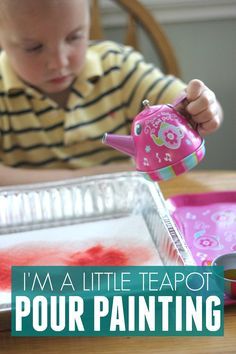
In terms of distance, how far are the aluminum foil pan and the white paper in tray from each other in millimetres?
19

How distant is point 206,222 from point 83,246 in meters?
0.17

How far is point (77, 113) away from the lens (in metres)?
1.07

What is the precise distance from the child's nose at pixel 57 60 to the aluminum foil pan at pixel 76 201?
186 millimetres

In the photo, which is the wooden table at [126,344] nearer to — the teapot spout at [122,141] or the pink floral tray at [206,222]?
the pink floral tray at [206,222]

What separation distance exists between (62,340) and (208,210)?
1.01ft

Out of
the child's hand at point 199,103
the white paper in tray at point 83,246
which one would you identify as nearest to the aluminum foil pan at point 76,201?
the white paper in tray at point 83,246

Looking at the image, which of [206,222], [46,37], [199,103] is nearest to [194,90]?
[199,103]

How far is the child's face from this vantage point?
858 mm

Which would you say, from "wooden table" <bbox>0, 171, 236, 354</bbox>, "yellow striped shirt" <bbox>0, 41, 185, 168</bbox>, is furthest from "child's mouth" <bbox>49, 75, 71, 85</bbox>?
"wooden table" <bbox>0, 171, 236, 354</bbox>

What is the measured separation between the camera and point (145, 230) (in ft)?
2.54

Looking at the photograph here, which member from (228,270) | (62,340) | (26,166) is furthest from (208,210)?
(26,166)

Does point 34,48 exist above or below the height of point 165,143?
above

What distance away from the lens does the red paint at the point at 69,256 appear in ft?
2.29

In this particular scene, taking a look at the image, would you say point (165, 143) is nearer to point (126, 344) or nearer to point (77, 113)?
point (126, 344)
